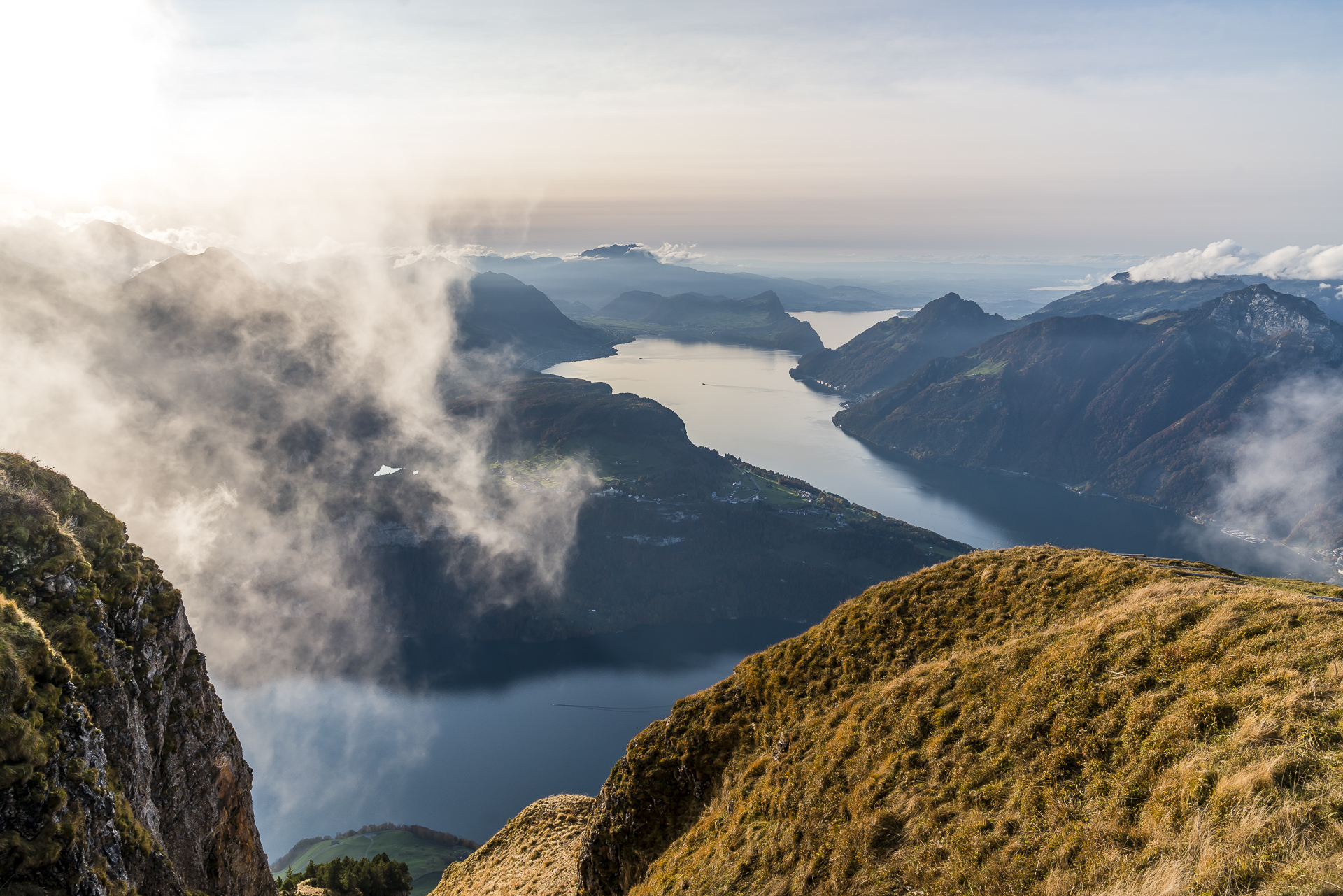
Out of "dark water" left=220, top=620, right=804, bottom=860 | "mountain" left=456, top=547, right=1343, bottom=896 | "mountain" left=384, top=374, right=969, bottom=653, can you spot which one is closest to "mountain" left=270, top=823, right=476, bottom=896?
"dark water" left=220, top=620, right=804, bottom=860

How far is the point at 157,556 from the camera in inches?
6161

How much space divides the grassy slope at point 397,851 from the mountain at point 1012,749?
68.4 metres

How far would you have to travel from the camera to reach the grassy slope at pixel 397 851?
3278 inches

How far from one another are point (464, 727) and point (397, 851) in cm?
3629

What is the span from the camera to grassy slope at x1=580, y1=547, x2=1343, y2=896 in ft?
40.9

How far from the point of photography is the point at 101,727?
761 inches

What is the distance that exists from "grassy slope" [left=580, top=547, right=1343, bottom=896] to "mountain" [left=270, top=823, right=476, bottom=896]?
71744 millimetres

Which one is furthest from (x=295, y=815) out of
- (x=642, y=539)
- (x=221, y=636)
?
(x=642, y=539)

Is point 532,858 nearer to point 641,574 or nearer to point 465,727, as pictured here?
point 465,727

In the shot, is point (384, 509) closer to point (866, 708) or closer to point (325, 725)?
point (325, 725)

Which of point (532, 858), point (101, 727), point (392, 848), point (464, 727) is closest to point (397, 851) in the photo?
point (392, 848)

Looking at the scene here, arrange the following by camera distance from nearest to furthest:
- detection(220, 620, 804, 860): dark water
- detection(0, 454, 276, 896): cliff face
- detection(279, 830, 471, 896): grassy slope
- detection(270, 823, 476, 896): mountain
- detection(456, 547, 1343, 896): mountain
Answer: detection(456, 547, 1343, 896): mountain
detection(0, 454, 276, 896): cliff face
detection(279, 830, 471, 896): grassy slope
detection(270, 823, 476, 896): mountain
detection(220, 620, 804, 860): dark water

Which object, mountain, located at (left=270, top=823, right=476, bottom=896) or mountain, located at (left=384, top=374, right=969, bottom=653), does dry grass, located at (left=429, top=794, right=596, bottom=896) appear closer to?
mountain, located at (left=270, top=823, right=476, bottom=896)

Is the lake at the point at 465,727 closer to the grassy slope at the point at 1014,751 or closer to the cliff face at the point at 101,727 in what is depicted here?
the cliff face at the point at 101,727
